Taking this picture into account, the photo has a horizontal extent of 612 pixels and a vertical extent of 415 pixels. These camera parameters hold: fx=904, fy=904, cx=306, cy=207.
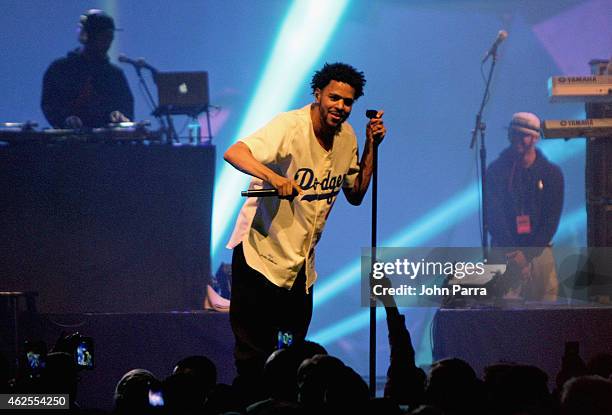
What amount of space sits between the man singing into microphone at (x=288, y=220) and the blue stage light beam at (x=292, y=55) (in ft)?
16.0

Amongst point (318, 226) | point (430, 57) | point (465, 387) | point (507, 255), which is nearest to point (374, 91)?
point (430, 57)

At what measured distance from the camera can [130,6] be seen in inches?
383

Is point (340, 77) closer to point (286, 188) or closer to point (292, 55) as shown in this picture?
point (286, 188)

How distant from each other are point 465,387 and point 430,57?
23.8ft

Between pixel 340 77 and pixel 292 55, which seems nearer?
pixel 340 77

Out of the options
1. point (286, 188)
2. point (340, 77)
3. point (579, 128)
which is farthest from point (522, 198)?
point (286, 188)

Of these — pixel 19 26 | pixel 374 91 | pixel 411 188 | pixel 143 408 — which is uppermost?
pixel 19 26

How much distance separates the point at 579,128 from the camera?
7461mm

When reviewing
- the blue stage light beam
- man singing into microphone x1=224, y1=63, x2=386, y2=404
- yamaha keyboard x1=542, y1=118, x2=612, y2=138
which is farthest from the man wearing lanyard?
man singing into microphone x1=224, y1=63, x2=386, y2=404

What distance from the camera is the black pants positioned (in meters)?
4.87

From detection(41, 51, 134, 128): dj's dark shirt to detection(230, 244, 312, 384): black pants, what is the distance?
3.63m

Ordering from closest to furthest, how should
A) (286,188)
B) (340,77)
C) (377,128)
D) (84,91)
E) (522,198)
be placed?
1. (286,188)
2. (377,128)
3. (340,77)
4. (84,91)
5. (522,198)

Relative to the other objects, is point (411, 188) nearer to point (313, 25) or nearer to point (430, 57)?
point (430, 57)

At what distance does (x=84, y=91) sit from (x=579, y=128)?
437 centimetres
